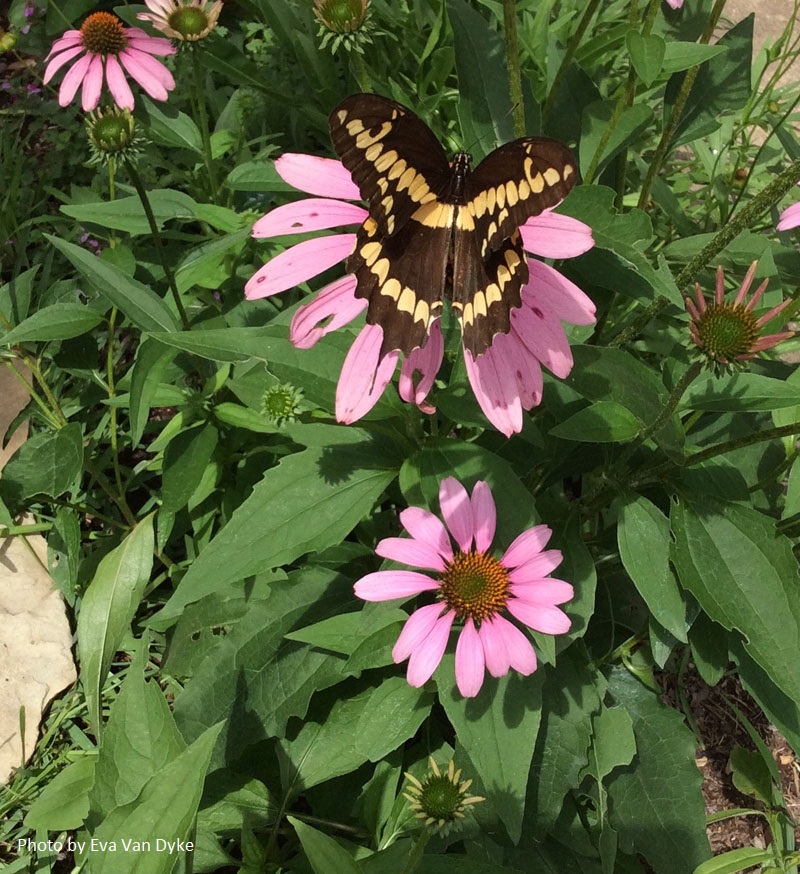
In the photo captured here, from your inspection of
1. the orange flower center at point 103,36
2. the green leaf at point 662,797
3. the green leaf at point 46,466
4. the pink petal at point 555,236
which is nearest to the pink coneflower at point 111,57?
the orange flower center at point 103,36

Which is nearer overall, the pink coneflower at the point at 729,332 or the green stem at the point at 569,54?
the pink coneflower at the point at 729,332

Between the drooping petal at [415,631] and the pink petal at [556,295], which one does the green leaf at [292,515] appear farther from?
the pink petal at [556,295]

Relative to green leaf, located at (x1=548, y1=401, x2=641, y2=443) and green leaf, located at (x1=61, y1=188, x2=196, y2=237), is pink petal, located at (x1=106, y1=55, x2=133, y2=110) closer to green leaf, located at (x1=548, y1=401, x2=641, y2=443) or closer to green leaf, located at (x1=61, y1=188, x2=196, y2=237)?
green leaf, located at (x1=61, y1=188, x2=196, y2=237)

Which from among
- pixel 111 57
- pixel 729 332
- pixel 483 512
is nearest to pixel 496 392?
pixel 483 512

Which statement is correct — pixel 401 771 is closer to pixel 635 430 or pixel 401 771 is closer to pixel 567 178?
pixel 635 430

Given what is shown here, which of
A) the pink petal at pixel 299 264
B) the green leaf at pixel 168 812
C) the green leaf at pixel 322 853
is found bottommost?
the green leaf at pixel 322 853

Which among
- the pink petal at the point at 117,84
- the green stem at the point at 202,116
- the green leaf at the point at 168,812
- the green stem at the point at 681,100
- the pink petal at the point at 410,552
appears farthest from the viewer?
the pink petal at the point at 117,84

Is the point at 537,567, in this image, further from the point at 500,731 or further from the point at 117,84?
the point at 117,84
